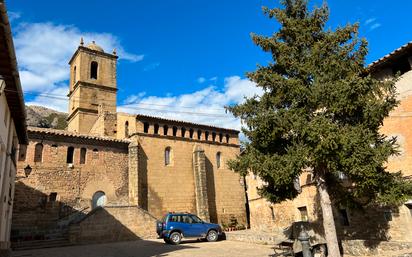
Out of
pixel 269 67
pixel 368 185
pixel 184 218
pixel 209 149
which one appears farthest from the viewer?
pixel 209 149

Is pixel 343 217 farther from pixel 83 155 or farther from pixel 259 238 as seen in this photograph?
pixel 83 155

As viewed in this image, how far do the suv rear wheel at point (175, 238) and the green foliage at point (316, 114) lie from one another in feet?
23.3

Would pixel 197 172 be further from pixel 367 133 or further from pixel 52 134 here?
pixel 367 133

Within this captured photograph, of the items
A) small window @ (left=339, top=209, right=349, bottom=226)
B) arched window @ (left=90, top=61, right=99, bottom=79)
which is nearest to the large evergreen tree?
small window @ (left=339, top=209, right=349, bottom=226)

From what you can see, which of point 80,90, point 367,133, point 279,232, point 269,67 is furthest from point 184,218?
point 80,90

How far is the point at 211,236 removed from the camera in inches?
700

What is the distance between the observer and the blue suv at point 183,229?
1675cm

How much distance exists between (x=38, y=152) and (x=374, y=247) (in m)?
19.9

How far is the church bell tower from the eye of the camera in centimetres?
3272

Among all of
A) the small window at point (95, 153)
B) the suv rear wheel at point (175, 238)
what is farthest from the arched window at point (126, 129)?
the suv rear wheel at point (175, 238)

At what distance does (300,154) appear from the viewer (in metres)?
9.17

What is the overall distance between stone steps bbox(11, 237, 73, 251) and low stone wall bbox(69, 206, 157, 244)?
1.49 feet

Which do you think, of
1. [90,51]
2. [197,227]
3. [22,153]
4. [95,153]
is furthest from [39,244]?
[90,51]

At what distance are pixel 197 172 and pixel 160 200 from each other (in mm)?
4183
